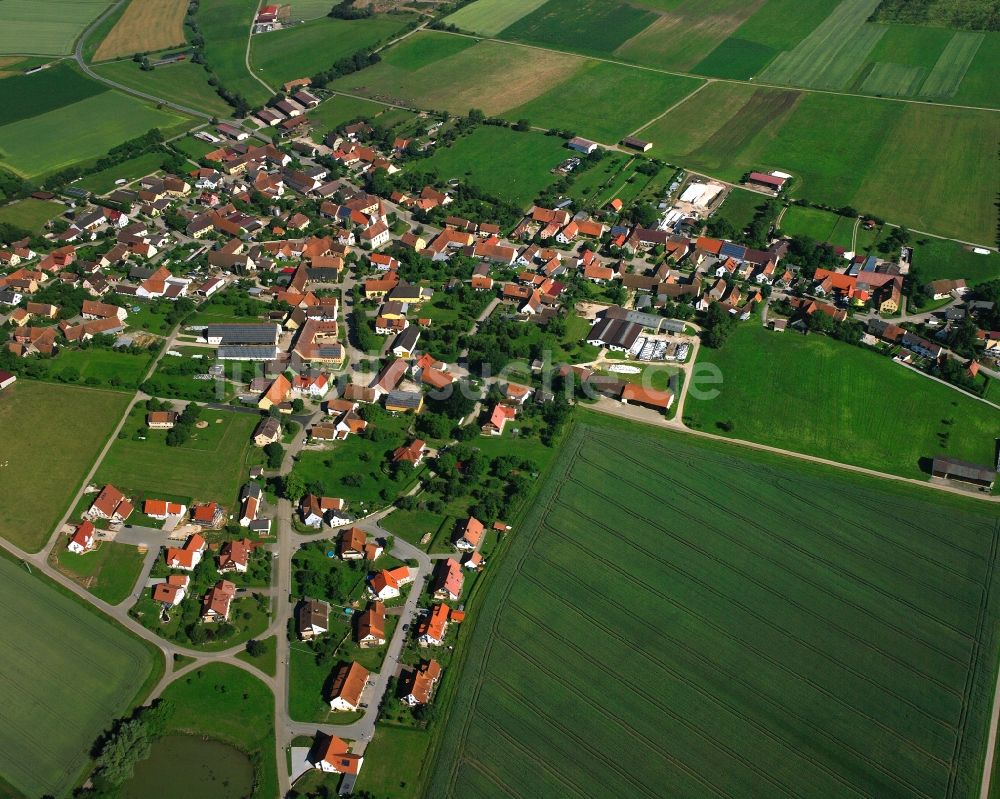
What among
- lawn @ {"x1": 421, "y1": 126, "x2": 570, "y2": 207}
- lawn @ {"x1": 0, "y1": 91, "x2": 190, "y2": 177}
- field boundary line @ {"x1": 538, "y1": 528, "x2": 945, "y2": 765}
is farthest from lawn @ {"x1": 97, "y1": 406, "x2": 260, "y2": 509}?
lawn @ {"x1": 0, "y1": 91, "x2": 190, "y2": 177}

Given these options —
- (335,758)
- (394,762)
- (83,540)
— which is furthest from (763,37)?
(335,758)

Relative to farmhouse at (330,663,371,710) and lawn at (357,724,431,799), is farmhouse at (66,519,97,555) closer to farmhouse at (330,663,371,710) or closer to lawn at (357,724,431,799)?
farmhouse at (330,663,371,710)

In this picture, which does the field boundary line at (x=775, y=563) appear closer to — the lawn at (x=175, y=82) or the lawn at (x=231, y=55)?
the lawn at (x=175, y=82)

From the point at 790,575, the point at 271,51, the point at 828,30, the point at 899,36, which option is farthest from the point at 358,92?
the point at 790,575

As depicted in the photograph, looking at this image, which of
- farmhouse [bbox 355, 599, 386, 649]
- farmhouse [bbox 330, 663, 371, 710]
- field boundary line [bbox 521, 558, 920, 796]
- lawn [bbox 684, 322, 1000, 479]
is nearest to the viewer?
field boundary line [bbox 521, 558, 920, 796]

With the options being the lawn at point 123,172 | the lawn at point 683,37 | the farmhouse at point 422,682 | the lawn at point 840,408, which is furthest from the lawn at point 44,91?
the farmhouse at point 422,682

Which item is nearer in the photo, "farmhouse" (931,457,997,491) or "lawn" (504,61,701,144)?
"farmhouse" (931,457,997,491)
